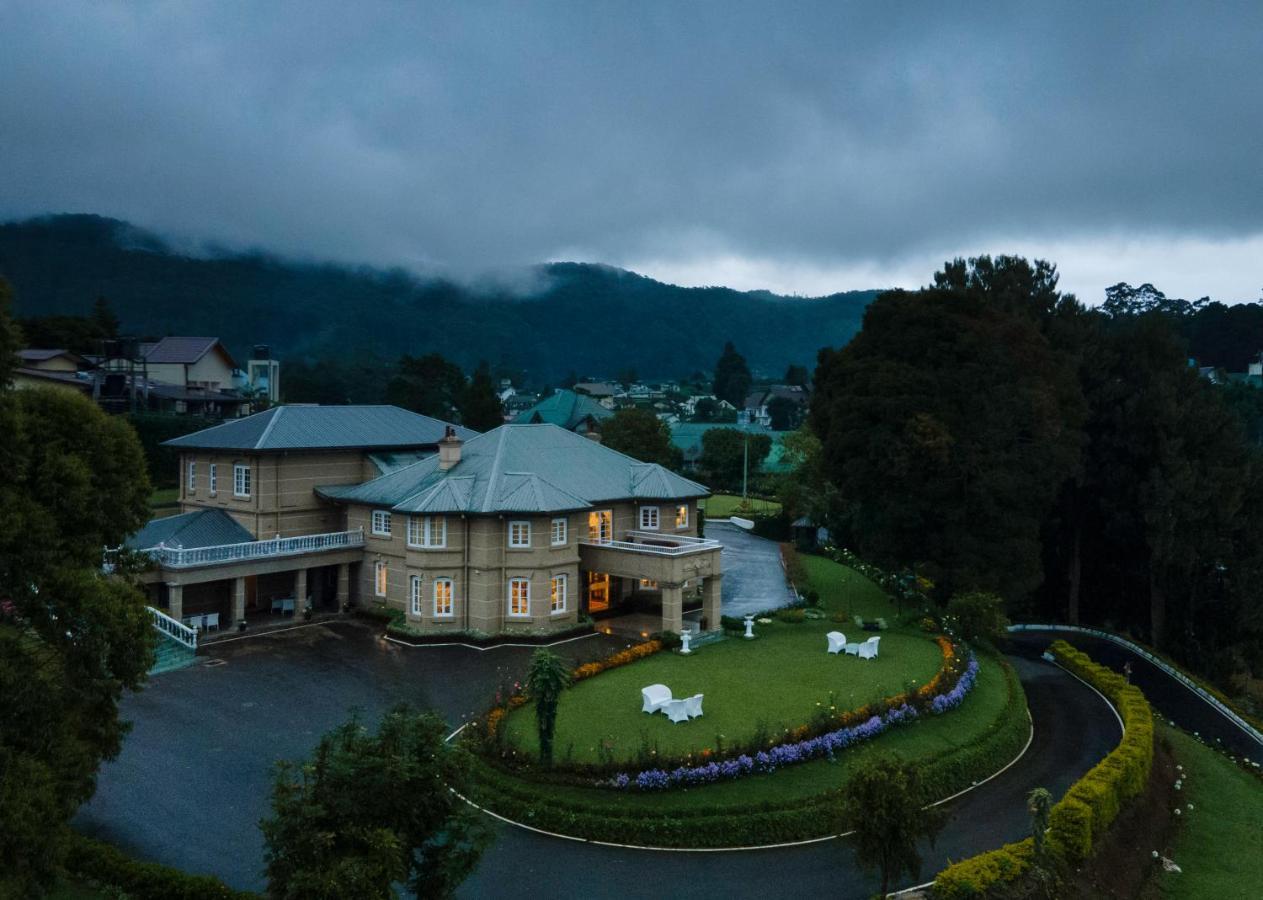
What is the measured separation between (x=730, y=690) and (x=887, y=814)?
41.1 feet

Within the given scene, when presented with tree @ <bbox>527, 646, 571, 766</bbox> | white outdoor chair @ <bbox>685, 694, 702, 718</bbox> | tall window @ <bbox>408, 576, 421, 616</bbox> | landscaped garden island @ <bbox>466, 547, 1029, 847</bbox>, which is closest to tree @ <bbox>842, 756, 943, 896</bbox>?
landscaped garden island @ <bbox>466, 547, 1029, 847</bbox>

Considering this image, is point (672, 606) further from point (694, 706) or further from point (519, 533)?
point (694, 706)

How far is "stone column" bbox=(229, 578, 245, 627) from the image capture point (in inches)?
1342

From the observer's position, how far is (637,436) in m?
66.9

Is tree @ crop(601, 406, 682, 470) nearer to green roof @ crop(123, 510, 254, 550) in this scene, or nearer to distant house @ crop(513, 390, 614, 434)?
distant house @ crop(513, 390, 614, 434)

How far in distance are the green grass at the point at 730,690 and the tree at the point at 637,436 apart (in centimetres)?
3201

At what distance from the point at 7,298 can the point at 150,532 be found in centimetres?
2492

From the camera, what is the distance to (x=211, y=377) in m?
78.4

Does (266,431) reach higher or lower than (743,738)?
higher

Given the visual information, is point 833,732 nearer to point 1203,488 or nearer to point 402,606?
point 402,606

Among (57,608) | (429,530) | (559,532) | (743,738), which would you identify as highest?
(57,608)

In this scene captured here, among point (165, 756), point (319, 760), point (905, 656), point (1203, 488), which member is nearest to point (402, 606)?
point (165, 756)

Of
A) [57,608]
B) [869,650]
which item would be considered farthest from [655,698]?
[57,608]

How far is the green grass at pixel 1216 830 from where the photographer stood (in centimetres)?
1914
